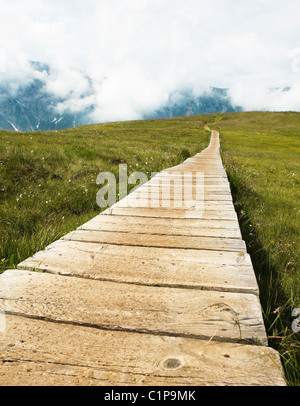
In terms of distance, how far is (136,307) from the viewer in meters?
1.42

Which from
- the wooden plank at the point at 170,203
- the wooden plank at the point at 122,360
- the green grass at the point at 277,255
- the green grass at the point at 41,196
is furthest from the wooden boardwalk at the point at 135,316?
the wooden plank at the point at 170,203

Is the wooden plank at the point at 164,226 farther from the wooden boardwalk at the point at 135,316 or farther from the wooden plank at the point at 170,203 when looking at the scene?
the wooden plank at the point at 170,203

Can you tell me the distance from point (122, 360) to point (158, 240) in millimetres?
1461

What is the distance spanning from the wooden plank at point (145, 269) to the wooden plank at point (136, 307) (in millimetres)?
75

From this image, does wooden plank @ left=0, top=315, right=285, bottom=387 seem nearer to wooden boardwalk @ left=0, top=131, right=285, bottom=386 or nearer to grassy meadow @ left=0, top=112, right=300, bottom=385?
wooden boardwalk @ left=0, top=131, right=285, bottom=386

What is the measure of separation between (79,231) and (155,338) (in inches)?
65.0

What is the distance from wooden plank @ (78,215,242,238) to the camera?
268 centimetres

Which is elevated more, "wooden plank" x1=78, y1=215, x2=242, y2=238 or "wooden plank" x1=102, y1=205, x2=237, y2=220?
"wooden plank" x1=102, y1=205, x2=237, y2=220

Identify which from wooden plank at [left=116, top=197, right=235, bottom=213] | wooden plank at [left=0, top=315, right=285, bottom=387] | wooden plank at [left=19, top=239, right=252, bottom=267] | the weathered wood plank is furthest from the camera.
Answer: wooden plank at [left=116, top=197, right=235, bottom=213]

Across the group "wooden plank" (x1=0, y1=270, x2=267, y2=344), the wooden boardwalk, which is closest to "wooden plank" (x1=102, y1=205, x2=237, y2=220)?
the wooden boardwalk

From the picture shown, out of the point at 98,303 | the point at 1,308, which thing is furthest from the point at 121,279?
the point at 1,308

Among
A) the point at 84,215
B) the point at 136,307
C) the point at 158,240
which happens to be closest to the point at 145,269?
the point at 136,307

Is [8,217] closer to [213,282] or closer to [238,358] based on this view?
[213,282]

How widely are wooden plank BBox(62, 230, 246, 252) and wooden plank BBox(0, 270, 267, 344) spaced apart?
0.73 meters
